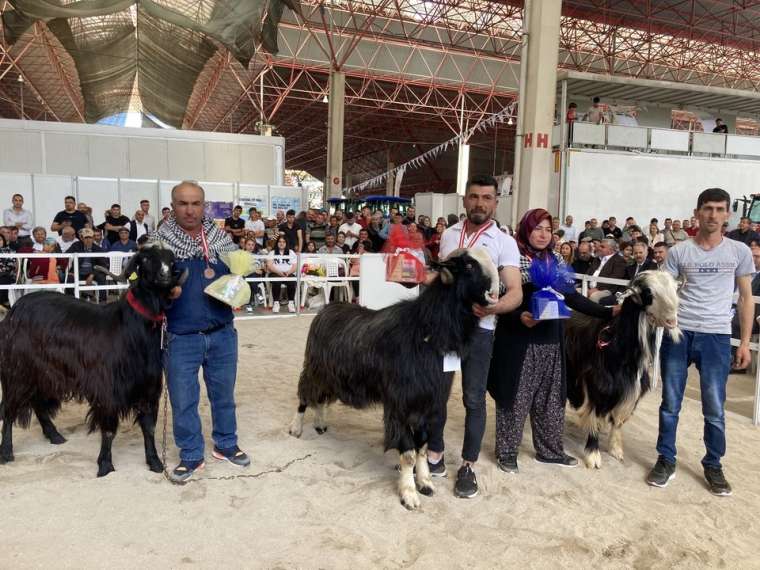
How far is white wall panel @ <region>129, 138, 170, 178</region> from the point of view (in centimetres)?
1525

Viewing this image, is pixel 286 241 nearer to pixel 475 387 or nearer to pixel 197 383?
pixel 197 383

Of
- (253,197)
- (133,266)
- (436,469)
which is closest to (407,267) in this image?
(436,469)

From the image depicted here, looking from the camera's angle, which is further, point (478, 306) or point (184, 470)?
point (184, 470)

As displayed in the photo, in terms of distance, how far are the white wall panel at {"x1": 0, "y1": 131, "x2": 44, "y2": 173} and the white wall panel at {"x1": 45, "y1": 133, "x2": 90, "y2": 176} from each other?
21 centimetres

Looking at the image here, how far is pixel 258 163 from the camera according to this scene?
54.3ft

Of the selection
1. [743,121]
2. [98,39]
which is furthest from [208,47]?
[743,121]

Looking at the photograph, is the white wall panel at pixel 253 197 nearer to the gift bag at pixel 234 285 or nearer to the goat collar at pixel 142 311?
the goat collar at pixel 142 311

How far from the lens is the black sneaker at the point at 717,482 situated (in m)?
3.52

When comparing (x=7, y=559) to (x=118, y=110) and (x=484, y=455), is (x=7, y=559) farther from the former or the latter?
(x=118, y=110)

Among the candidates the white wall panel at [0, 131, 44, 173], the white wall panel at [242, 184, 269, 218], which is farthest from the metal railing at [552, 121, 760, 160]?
the white wall panel at [0, 131, 44, 173]

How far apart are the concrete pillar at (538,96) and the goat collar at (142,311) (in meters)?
10.2

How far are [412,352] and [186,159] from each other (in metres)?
14.1

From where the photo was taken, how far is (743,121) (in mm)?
21844

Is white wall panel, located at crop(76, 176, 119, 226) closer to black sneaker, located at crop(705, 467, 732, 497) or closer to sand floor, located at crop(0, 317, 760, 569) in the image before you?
sand floor, located at crop(0, 317, 760, 569)
